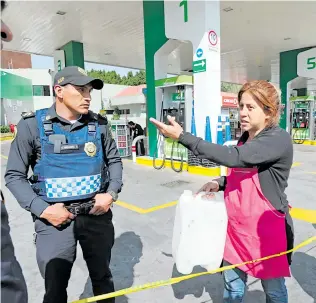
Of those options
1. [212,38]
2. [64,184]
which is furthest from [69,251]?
[212,38]

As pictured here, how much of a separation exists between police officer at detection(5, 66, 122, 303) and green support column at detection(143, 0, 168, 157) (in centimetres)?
683

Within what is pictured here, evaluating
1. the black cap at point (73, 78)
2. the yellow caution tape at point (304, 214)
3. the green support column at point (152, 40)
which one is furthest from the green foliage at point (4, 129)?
the black cap at point (73, 78)

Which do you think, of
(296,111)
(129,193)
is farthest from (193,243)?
(296,111)

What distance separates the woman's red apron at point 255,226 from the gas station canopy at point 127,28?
8.38 meters

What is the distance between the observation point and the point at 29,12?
9.23m

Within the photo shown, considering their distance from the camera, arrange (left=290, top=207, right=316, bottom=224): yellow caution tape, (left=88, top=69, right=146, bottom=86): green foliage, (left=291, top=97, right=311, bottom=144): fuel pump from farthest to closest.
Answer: (left=88, top=69, right=146, bottom=86): green foliage < (left=291, top=97, right=311, bottom=144): fuel pump < (left=290, top=207, right=316, bottom=224): yellow caution tape

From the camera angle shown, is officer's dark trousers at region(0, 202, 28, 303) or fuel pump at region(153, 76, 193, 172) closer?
officer's dark trousers at region(0, 202, 28, 303)

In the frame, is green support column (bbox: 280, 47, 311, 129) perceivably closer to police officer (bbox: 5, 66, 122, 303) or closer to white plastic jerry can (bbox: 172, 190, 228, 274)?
white plastic jerry can (bbox: 172, 190, 228, 274)

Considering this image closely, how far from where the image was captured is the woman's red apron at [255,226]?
1.62 m

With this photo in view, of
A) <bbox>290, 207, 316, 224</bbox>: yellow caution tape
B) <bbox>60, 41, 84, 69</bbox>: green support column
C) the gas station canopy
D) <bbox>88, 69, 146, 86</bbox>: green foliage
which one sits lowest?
<bbox>290, 207, 316, 224</bbox>: yellow caution tape

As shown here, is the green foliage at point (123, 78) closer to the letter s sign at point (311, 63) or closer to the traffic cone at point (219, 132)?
the letter s sign at point (311, 63)

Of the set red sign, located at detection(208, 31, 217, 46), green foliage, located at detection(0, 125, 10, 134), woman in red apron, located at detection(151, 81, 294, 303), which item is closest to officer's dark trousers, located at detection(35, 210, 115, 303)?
woman in red apron, located at detection(151, 81, 294, 303)

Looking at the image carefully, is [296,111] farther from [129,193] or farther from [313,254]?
[313,254]

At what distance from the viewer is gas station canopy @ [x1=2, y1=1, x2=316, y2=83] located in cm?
894
